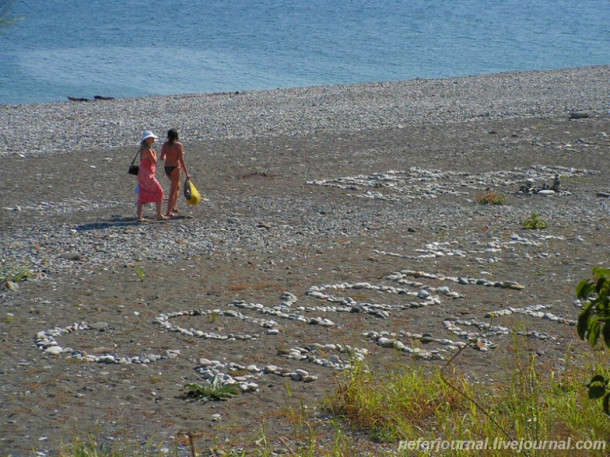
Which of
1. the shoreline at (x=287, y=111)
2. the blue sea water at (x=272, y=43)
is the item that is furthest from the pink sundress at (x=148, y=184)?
the blue sea water at (x=272, y=43)

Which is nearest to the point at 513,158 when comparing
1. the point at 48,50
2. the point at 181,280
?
the point at 181,280

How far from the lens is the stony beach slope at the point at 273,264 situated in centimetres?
611

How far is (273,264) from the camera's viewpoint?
9.59m

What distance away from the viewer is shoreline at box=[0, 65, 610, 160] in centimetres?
1927

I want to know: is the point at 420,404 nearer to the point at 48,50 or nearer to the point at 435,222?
the point at 435,222

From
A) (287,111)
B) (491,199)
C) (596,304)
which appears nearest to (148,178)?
(491,199)

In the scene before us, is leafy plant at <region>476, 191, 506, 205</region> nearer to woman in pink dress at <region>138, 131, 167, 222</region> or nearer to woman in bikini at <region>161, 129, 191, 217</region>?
woman in bikini at <region>161, 129, 191, 217</region>

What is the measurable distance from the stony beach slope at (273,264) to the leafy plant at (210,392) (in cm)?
8

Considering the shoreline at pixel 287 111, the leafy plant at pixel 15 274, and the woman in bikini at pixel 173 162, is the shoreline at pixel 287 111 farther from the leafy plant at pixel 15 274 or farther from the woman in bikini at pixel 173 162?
the leafy plant at pixel 15 274

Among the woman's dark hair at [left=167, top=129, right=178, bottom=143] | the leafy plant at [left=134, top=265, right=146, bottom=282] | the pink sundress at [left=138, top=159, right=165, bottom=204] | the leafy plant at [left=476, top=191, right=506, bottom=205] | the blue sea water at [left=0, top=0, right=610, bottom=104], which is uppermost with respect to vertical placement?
the blue sea water at [left=0, top=0, right=610, bottom=104]

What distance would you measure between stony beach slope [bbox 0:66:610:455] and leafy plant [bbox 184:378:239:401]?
80 millimetres

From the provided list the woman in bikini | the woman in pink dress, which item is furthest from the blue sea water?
the woman in pink dress

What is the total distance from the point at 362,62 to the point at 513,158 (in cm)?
3238

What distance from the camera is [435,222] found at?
11.7 metres
